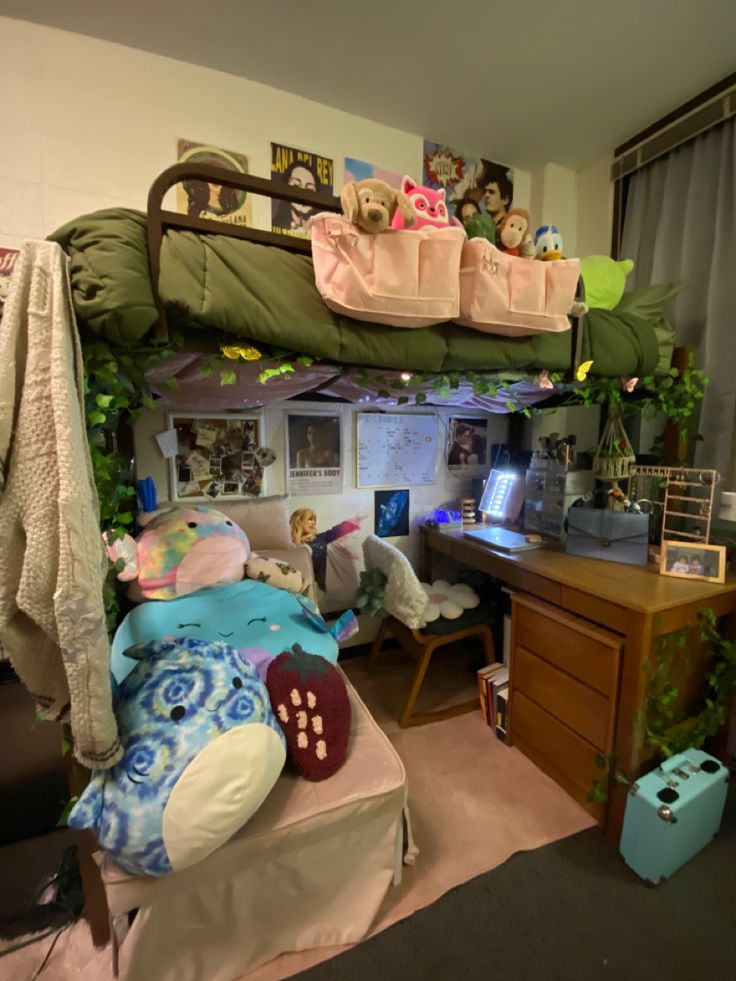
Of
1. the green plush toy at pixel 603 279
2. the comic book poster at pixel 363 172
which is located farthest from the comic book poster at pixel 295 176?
the green plush toy at pixel 603 279

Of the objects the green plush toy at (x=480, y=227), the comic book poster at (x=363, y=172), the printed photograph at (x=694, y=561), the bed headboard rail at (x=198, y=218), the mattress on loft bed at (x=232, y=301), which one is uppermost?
the comic book poster at (x=363, y=172)

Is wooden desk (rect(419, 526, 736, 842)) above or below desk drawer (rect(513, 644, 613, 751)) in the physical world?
above

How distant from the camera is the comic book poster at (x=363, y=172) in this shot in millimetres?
2113

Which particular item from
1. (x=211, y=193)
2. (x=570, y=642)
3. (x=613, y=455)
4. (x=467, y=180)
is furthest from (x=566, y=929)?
(x=467, y=180)

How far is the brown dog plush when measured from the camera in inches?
41.2

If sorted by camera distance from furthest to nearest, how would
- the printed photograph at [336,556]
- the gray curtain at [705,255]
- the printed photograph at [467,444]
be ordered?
the printed photograph at [467,444] < the printed photograph at [336,556] < the gray curtain at [705,255]

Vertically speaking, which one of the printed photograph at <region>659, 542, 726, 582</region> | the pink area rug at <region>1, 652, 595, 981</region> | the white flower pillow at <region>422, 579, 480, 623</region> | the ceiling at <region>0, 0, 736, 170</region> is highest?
the ceiling at <region>0, 0, 736, 170</region>

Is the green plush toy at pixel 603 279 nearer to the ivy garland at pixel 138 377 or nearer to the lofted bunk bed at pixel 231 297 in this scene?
the ivy garland at pixel 138 377

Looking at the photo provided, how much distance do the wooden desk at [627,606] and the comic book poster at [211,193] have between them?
1970 millimetres

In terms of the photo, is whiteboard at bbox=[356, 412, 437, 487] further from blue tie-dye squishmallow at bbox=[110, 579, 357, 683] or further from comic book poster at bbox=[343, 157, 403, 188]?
comic book poster at bbox=[343, 157, 403, 188]

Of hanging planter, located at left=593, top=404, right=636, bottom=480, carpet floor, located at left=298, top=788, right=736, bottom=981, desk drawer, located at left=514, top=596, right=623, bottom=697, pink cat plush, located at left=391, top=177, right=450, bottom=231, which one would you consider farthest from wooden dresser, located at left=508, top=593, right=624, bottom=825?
pink cat plush, located at left=391, top=177, right=450, bottom=231

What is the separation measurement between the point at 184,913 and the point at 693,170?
3164 millimetres

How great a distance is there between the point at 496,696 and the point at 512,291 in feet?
5.43

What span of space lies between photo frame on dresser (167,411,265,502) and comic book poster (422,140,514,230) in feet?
5.21
